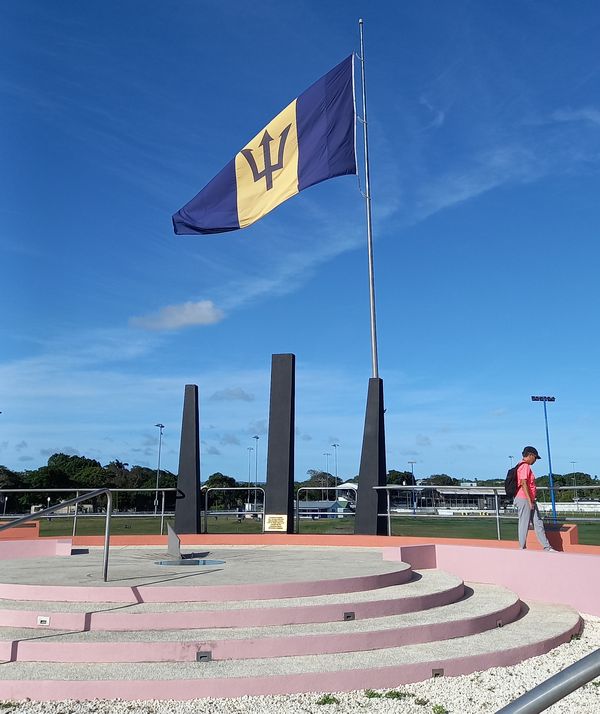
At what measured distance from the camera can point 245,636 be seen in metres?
5.48

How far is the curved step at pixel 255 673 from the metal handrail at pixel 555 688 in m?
3.31

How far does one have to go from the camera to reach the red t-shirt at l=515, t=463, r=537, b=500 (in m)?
9.22

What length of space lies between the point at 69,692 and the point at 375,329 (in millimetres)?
10248

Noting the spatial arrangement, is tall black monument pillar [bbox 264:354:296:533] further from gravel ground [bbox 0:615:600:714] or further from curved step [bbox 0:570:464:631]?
gravel ground [bbox 0:615:600:714]

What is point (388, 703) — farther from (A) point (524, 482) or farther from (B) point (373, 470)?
(B) point (373, 470)

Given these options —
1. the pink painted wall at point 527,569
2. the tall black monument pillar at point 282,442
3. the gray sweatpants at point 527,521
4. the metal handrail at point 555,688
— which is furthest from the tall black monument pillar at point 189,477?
the metal handrail at point 555,688

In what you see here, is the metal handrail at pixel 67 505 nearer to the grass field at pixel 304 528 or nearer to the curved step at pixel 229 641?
the curved step at pixel 229 641

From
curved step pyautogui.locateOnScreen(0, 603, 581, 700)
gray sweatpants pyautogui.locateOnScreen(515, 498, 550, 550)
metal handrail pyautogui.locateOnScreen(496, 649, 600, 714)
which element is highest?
gray sweatpants pyautogui.locateOnScreen(515, 498, 550, 550)

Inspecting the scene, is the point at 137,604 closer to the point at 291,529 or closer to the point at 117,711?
the point at 117,711

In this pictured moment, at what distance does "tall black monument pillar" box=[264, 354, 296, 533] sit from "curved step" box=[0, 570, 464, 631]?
6552 millimetres

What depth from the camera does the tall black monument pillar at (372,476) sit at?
12422mm

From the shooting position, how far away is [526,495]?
9.15 meters

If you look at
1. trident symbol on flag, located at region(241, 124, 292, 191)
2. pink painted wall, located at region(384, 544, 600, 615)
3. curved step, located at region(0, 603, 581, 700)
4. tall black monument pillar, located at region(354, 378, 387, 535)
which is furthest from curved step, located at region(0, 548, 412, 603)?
trident symbol on flag, located at region(241, 124, 292, 191)

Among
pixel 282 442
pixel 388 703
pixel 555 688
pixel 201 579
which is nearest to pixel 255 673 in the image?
pixel 388 703
